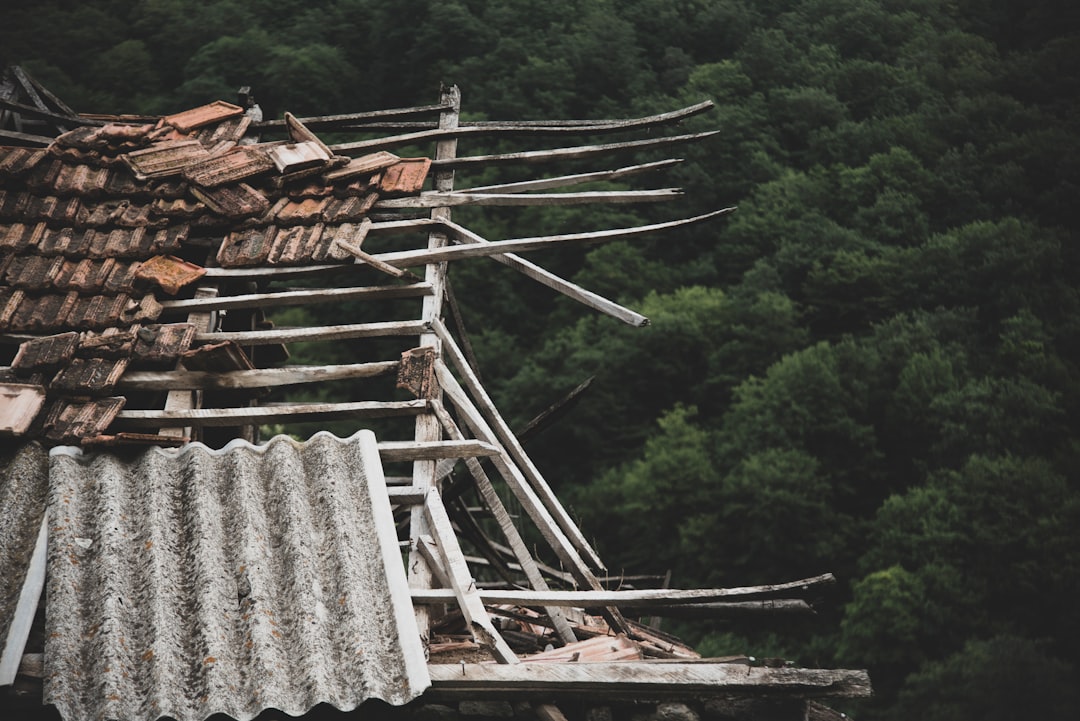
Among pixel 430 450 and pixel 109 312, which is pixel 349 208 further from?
pixel 430 450

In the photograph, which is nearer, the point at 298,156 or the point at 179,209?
the point at 179,209

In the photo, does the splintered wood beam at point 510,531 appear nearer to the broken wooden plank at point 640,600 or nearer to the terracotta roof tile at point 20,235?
the broken wooden plank at point 640,600

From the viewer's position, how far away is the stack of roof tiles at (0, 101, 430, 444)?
6.32m

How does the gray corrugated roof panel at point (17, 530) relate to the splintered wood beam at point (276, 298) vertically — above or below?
below

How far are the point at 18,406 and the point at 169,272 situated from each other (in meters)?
1.35

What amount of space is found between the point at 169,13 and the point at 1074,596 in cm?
3209

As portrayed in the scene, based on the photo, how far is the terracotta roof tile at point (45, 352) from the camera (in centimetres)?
620

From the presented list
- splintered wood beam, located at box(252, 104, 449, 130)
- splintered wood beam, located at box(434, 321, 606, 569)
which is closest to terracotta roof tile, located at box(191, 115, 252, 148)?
splintered wood beam, located at box(252, 104, 449, 130)

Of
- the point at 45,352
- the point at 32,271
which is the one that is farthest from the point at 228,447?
the point at 32,271

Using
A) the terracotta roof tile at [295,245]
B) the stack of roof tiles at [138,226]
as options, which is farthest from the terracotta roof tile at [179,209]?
the terracotta roof tile at [295,245]

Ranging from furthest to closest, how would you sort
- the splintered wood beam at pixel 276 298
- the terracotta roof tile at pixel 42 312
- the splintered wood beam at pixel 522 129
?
the splintered wood beam at pixel 522 129, the splintered wood beam at pixel 276 298, the terracotta roof tile at pixel 42 312

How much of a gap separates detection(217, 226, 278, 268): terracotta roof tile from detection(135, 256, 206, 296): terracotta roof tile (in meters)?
0.18

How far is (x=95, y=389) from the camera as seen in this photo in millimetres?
6004

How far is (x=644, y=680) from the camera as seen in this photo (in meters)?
4.58
